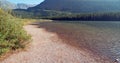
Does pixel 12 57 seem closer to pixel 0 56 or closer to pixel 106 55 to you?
pixel 0 56

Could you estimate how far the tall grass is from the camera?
2242 centimetres

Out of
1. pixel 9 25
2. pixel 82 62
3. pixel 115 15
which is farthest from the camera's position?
pixel 115 15

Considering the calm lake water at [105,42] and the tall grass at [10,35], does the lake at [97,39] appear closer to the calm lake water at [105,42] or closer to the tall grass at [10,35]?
the calm lake water at [105,42]

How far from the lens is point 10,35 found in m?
24.6

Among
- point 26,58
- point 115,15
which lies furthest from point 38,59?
point 115,15

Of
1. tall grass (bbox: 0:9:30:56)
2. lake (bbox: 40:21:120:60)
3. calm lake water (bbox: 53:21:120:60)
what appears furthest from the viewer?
lake (bbox: 40:21:120:60)

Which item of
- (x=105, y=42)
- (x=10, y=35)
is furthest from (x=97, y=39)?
(x=10, y=35)

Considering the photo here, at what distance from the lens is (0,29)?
2323 cm

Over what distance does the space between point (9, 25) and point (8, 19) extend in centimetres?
71

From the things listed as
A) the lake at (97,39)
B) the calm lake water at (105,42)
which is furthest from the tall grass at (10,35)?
the calm lake water at (105,42)

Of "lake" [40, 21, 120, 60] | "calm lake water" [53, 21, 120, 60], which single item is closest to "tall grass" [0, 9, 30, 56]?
"lake" [40, 21, 120, 60]

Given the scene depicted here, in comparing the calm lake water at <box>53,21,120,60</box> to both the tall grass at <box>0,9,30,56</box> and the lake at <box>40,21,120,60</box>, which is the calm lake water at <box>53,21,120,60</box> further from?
the tall grass at <box>0,9,30,56</box>

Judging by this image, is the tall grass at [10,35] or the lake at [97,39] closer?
the tall grass at [10,35]

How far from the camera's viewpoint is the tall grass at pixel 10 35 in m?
22.4
